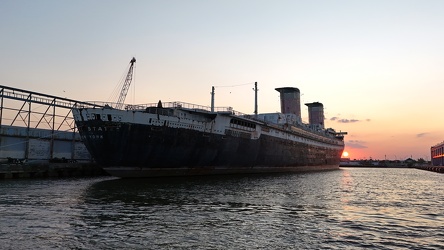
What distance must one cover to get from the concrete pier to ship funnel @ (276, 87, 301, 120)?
51143 mm

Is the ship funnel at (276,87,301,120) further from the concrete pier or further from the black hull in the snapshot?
the concrete pier

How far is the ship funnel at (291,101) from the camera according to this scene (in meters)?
84.4

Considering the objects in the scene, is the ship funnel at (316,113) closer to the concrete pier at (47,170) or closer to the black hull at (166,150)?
the black hull at (166,150)

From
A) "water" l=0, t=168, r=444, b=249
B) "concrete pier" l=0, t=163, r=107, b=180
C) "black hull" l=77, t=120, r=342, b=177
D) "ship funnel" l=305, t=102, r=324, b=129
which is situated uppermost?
"ship funnel" l=305, t=102, r=324, b=129

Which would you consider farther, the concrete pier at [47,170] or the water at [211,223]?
the concrete pier at [47,170]

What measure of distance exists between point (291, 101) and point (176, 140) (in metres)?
52.7

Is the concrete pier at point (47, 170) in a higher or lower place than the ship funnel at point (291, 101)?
lower

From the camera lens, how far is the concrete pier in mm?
35344

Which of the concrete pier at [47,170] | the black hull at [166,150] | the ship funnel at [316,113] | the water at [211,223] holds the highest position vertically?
the ship funnel at [316,113]

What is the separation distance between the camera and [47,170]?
1578 inches

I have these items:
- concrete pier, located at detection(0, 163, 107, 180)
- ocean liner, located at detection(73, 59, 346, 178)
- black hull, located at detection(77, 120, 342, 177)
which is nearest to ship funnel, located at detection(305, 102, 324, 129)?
ocean liner, located at detection(73, 59, 346, 178)

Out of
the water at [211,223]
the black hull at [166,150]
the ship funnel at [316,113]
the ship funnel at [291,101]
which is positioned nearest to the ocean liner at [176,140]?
the black hull at [166,150]

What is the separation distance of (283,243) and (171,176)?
97.3 feet

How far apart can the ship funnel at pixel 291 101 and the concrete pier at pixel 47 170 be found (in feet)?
168
